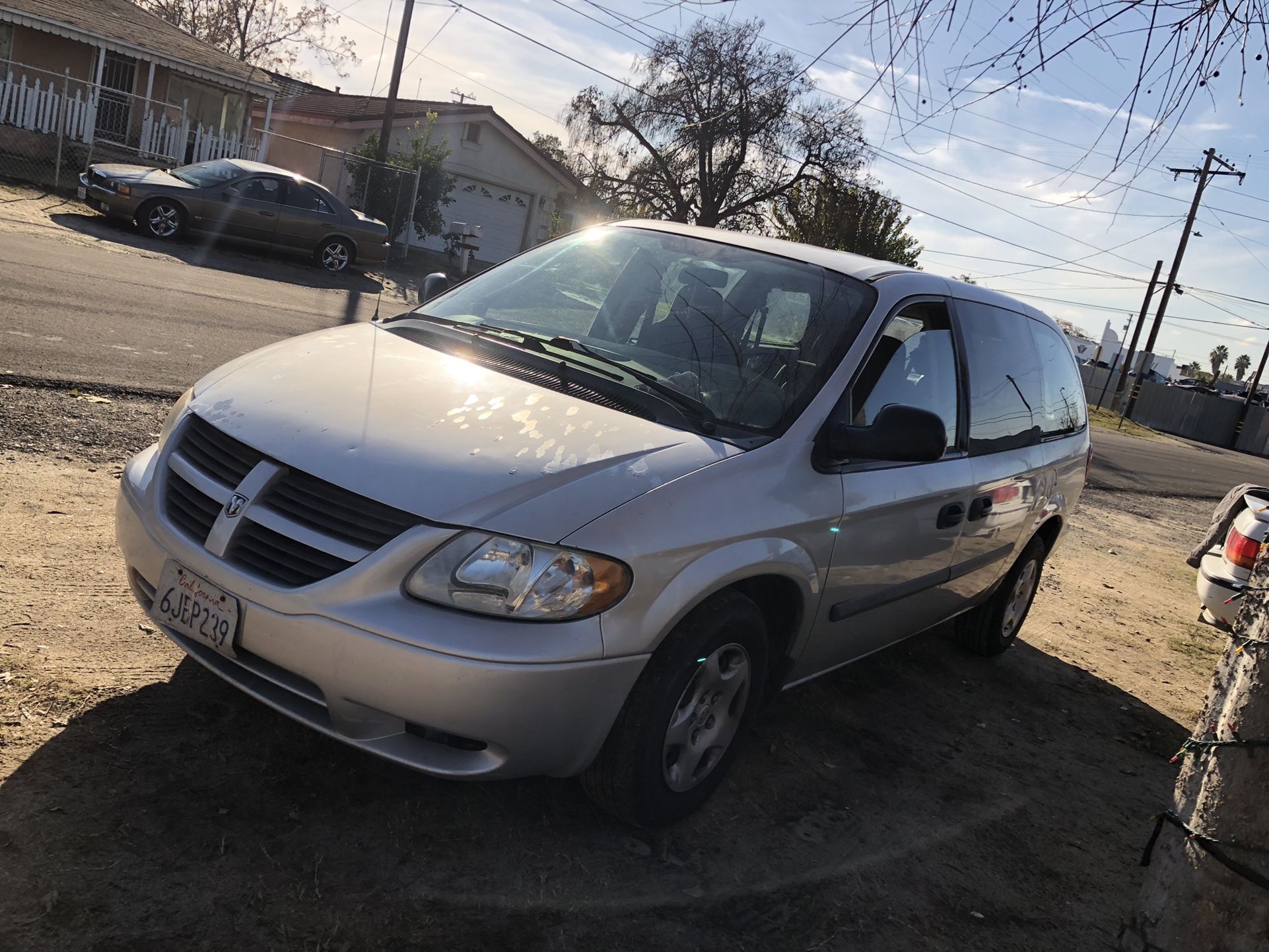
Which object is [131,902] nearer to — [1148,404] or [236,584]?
[236,584]

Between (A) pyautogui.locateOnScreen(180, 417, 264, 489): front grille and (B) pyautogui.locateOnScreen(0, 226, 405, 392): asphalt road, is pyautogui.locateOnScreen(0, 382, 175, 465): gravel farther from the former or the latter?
(A) pyautogui.locateOnScreen(180, 417, 264, 489): front grille

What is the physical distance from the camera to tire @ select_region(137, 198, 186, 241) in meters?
15.3

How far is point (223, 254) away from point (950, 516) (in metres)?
15.2

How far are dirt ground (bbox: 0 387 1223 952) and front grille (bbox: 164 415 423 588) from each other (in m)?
0.70

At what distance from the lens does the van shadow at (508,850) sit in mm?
2395

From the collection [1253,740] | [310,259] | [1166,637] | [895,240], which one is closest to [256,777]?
[1253,740]

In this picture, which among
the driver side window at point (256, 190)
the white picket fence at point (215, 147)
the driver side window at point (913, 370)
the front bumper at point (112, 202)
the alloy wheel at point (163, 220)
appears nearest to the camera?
the driver side window at point (913, 370)

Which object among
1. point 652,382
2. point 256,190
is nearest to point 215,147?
point 256,190

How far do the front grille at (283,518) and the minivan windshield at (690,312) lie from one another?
3.61 feet

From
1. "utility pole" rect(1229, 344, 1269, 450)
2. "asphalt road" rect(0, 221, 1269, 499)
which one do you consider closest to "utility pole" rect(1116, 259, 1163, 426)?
"utility pole" rect(1229, 344, 1269, 450)

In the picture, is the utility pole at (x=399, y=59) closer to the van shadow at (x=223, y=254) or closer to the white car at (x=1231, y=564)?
the van shadow at (x=223, y=254)

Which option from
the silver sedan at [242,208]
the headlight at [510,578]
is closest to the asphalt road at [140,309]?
the silver sedan at [242,208]

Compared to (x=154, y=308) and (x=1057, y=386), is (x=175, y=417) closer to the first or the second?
(x=1057, y=386)

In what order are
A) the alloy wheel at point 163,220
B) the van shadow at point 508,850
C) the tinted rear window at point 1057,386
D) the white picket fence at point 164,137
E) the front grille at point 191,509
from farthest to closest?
the white picket fence at point 164,137 < the alloy wheel at point 163,220 < the tinted rear window at point 1057,386 < the front grille at point 191,509 < the van shadow at point 508,850
